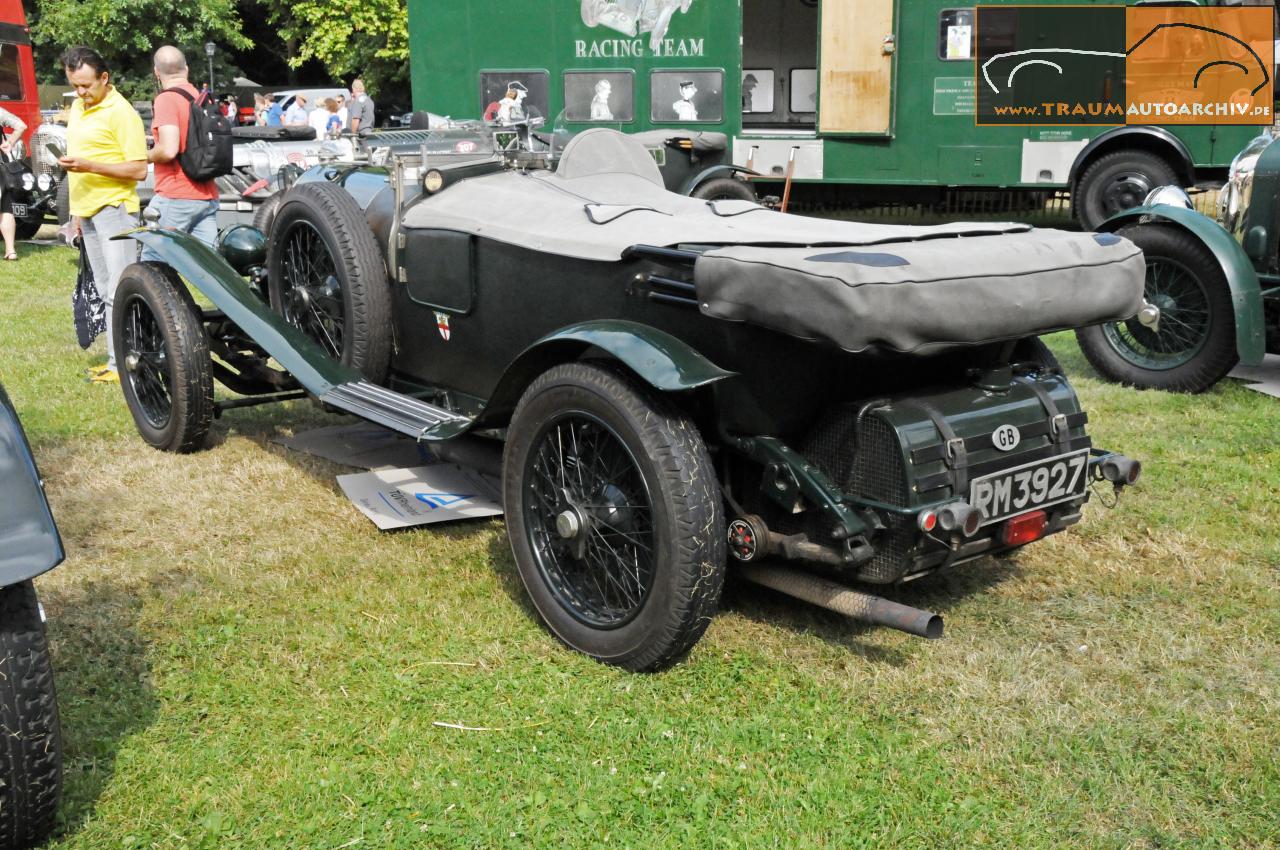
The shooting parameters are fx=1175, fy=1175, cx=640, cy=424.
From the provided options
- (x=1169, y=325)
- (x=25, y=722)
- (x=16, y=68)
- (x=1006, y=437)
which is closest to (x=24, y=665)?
(x=25, y=722)

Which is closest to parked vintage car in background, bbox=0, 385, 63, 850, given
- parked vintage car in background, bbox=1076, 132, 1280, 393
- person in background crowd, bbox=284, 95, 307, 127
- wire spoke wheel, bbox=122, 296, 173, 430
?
wire spoke wheel, bbox=122, 296, 173, 430

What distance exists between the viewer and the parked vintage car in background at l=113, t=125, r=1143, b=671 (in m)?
3.07

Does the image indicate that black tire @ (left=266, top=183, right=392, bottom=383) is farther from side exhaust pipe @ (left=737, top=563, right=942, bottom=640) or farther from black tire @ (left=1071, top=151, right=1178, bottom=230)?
black tire @ (left=1071, top=151, right=1178, bottom=230)

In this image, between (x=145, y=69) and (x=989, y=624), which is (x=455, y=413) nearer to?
(x=989, y=624)

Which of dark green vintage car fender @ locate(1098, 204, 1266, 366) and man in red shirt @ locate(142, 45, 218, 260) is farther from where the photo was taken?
man in red shirt @ locate(142, 45, 218, 260)

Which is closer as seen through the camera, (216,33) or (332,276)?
(332,276)

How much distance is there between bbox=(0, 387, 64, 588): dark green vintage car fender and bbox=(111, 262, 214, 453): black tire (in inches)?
106

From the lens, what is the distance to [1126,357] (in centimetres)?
654

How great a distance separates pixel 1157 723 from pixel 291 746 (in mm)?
2270

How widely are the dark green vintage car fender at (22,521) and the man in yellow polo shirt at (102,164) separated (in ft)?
14.1

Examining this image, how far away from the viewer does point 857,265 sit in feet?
9.61

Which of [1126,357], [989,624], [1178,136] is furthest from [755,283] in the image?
Answer: [1178,136]

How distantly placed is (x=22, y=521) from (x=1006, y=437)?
2.48 meters

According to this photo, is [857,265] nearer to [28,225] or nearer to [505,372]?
[505,372]
